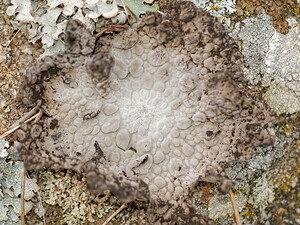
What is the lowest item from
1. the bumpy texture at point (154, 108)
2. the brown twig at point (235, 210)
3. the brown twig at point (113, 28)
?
the brown twig at point (235, 210)

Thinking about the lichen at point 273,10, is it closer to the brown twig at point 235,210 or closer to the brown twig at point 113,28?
the brown twig at point 113,28

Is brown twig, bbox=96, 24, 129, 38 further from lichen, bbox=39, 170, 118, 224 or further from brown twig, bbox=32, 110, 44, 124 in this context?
lichen, bbox=39, 170, 118, 224

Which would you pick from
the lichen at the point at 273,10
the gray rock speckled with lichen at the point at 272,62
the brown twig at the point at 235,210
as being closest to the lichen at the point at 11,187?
the brown twig at the point at 235,210

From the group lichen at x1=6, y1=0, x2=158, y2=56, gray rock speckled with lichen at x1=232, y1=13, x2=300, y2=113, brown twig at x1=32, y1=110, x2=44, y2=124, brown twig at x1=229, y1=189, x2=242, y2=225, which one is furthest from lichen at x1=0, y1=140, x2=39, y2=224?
gray rock speckled with lichen at x1=232, y1=13, x2=300, y2=113

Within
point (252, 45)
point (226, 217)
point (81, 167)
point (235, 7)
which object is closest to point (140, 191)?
point (81, 167)

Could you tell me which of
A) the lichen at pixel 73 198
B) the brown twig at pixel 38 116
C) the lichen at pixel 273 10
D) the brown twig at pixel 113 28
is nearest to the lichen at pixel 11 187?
the lichen at pixel 73 198

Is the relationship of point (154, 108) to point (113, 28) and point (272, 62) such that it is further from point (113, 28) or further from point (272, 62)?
point (272, 62)

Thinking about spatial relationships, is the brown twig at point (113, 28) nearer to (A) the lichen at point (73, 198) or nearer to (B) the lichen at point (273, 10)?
(B) the lichen at point (273, 10)

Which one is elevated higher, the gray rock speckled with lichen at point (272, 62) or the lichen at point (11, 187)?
the gray rock speckled with lichen at point (272, 62)

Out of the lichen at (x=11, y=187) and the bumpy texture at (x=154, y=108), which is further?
the lichen at (x=11, y=187)
